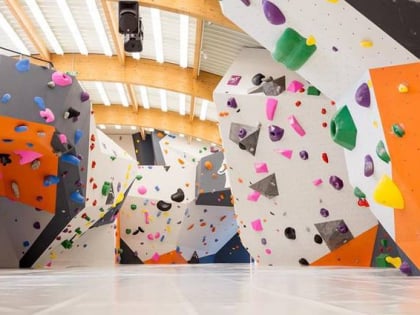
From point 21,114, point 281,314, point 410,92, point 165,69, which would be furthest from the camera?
point 165,69

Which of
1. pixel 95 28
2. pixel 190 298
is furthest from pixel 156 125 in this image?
pixel 190 298

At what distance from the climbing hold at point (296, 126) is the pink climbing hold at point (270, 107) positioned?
32cm

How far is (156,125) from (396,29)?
18606mm

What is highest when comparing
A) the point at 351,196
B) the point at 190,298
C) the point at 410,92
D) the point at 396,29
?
the point at 396,29

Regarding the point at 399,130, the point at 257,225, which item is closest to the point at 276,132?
the point at 257,225

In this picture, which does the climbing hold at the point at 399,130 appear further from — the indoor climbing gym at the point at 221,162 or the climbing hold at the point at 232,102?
the climbing hold at the point at 232,102

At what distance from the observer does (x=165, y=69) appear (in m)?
16.7

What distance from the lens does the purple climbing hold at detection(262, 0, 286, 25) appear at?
469cm

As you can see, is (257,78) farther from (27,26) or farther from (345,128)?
(27,26)

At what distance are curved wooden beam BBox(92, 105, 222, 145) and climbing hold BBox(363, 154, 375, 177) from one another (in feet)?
56.5

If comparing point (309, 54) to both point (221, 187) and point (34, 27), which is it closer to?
point (34, 27)

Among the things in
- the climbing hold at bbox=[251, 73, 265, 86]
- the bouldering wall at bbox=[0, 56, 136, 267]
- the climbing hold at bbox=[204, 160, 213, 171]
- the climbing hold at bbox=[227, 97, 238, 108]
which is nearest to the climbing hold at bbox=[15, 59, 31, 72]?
the bouldering wall at bbox=[0, 56, 136, 267]

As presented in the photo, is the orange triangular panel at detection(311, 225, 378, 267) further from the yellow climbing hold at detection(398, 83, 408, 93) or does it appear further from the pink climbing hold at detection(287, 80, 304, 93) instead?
the yellow climbing hold at detection(398, 83, 408, 93)

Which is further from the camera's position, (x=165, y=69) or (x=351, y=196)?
(x=165, y=69)
